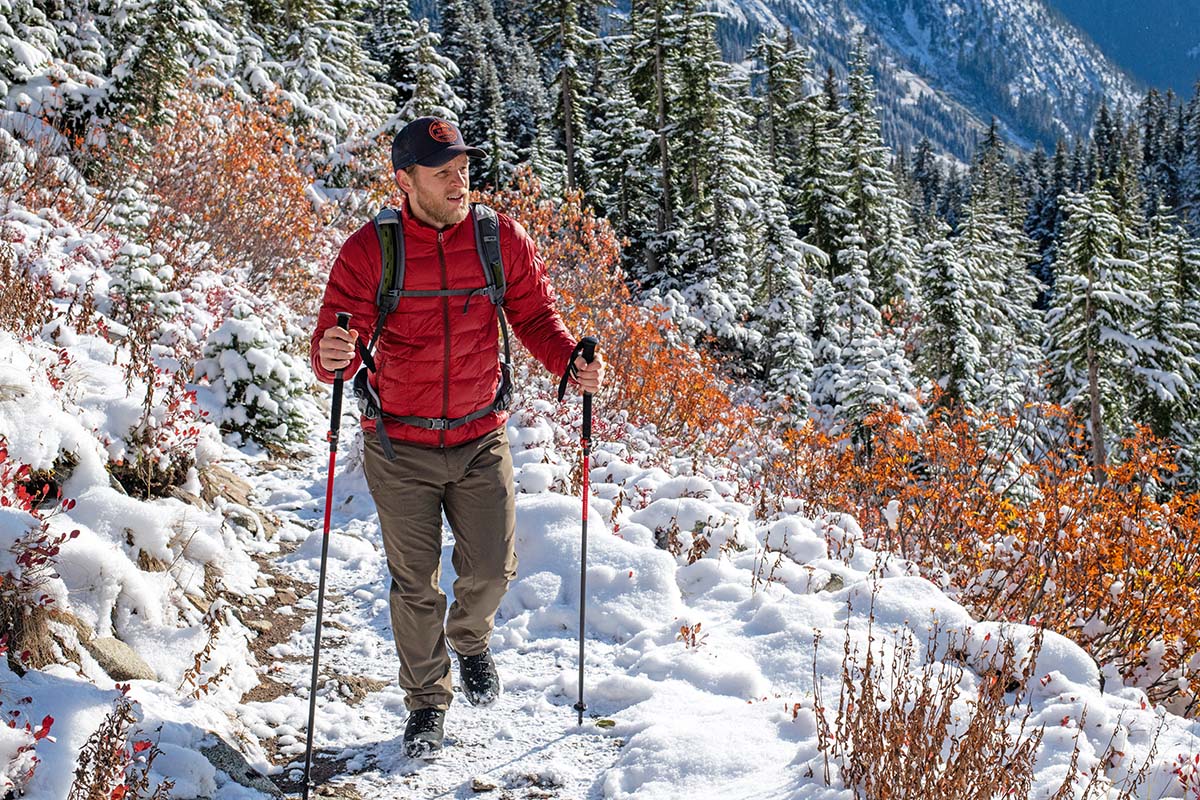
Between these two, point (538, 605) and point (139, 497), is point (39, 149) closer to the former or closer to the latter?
point (139, 497)

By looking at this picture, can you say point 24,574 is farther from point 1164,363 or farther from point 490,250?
point 1164,363

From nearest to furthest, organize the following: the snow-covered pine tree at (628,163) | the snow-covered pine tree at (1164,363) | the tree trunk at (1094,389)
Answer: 1. the tree trunk at (1094,389)
2. the snow-covered pine tree at (1164,363)
3. the snow-covered pine tree at (628,163)

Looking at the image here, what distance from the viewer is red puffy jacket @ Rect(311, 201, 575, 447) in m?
3.71

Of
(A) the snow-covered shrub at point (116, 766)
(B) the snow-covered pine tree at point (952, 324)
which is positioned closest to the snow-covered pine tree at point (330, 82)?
(A) the snow-covered shrub at point (116, 766)

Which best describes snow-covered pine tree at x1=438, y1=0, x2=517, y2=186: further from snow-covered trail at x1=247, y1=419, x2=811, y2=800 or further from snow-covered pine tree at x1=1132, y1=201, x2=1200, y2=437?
snow-covered trail at x1=247, y1=419, x2=811, y2=800

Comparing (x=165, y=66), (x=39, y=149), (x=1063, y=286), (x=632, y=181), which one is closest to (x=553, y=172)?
(x=632, y=181)

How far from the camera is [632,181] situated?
32.4 metres

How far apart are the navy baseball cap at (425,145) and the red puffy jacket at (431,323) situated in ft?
0.84

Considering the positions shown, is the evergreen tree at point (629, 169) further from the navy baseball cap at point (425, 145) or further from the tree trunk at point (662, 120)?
the navy baseball cap at point (425, 145)

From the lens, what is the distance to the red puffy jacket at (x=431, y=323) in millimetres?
3707

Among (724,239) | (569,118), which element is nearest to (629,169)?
(569,118)

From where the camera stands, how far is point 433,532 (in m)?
3.98

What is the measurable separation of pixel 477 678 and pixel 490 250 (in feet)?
7.28

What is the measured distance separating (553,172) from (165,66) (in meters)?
25.1
